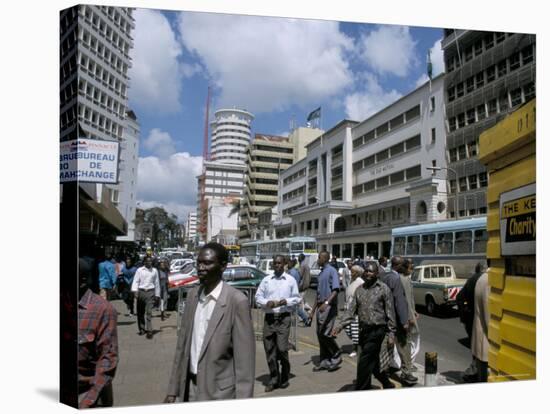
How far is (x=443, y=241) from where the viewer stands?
12.0 m

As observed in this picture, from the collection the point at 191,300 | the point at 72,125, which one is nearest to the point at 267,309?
the point at 191,300

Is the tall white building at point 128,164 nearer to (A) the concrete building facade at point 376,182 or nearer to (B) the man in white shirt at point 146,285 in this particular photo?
(B) the man in white shirt at point 146,285

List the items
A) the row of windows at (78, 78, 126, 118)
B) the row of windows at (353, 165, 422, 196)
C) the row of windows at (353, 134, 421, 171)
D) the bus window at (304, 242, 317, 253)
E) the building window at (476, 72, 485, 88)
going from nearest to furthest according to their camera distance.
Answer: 1. the row of windows at (78, 78, 126, 118)
2. the building window at (476, 72, 485, 88)
3. the row of windows at (353, 165, 422, 196)
4. the row of windows at (353, 134, 421, 171)
5. the bus window at (304, 242, 317, 253)

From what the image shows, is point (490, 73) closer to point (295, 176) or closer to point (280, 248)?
point (295, 176)

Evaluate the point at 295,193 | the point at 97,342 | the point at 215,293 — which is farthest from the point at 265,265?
the point at 215,293

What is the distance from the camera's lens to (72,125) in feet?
17.3

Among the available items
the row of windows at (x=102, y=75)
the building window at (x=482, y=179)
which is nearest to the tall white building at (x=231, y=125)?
the row of windows at (x=102, y=75)

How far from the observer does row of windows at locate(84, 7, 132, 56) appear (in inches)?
217

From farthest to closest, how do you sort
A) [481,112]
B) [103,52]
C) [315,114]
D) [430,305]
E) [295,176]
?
[295,176] → [430,305] → [481,112] → [315,114] → [103,52]

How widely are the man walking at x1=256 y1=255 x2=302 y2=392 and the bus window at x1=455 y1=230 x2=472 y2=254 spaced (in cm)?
502

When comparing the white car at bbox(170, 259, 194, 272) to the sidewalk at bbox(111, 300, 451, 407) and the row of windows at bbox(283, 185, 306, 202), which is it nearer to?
the row of windows at bbox(283, 185, 306, 202)

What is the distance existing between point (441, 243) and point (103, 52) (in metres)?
9.36

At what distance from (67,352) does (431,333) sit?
718 cm

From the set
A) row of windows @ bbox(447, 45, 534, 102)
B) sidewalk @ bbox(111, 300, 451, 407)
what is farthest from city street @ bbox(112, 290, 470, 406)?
row of windows @ bbox(447, 45, 534, 102)
